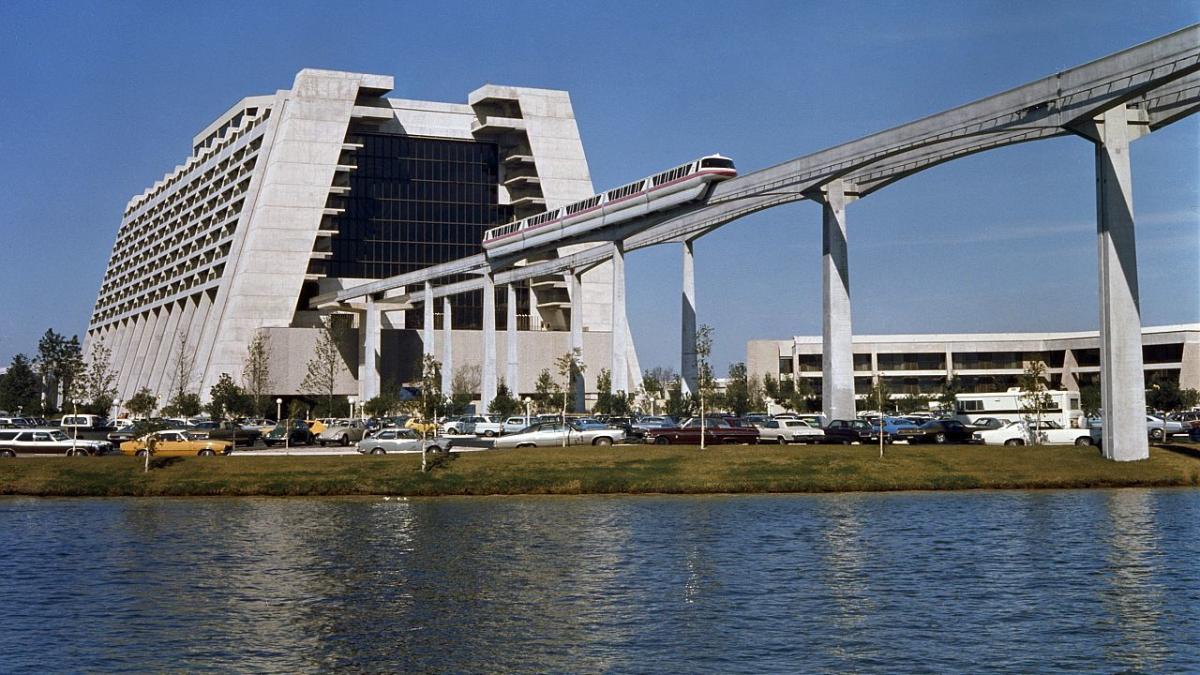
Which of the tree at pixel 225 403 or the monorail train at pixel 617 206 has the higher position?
the monorail train at pixel 617 206

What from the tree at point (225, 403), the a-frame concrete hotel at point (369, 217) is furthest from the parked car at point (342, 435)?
the a-frame concrete hotel at point (369, 217)

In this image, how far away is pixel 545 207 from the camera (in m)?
136

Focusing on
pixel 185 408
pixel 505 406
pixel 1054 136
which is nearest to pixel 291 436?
pixel 505 406

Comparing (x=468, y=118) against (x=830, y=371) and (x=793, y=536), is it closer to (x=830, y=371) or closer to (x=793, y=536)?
(x=830, y=371)

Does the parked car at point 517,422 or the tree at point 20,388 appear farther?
the tree at point 20,388

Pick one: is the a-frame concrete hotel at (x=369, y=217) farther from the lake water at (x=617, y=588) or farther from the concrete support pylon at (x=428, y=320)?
the lake water at (x=617, y=588)

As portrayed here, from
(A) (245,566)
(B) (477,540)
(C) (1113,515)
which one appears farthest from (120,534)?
(C) (1113,515)

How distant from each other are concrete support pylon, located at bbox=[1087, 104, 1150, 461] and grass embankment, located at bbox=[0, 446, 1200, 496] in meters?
1.37

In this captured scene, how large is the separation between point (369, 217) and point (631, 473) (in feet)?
296

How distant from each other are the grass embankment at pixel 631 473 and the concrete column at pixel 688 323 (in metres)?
38.6

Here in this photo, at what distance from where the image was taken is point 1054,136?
5484 centimetres

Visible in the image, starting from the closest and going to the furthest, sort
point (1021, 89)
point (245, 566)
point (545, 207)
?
point (245, 566) < point (1021, 89) < point (545, 207)

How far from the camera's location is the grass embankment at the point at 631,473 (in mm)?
49312

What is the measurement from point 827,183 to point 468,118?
76952 mm
